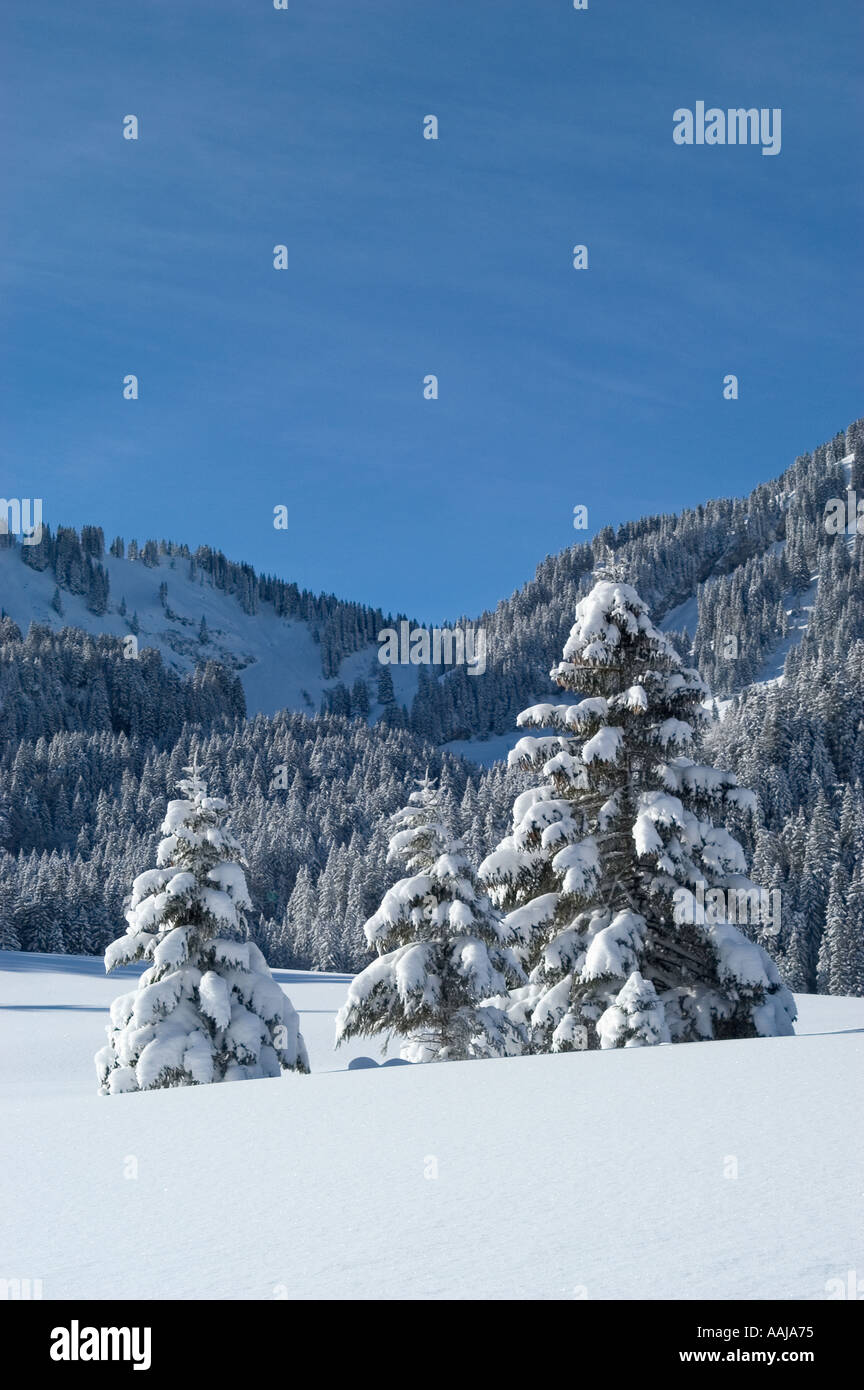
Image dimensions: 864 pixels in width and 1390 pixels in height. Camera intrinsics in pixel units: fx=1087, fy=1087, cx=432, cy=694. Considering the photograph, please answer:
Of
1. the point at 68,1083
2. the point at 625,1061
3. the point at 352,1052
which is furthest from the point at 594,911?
the point at 352,1052

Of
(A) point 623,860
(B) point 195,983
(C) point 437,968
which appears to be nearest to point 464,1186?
(A) point 623,860

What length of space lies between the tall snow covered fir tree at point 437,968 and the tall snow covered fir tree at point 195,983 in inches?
66.4

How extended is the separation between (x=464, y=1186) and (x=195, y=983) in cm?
1346

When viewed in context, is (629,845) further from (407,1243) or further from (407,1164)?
(407,1243)

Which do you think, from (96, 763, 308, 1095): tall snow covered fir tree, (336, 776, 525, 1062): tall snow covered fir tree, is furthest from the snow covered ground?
(336, 776, 525, 1062): tall snow covered fir tree

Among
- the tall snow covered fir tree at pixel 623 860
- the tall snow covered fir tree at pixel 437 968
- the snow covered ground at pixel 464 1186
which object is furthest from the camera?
the tall snow covered fir tree at pixel 437 968

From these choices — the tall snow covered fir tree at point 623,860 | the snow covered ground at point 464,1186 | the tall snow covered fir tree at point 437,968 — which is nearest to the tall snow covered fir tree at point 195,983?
the tall snow covered fir tree at point 437,968

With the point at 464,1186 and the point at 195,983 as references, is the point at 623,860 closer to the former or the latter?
the point at 195,983

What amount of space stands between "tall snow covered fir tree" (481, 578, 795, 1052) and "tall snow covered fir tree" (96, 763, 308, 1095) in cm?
456

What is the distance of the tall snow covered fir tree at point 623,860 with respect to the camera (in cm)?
1788

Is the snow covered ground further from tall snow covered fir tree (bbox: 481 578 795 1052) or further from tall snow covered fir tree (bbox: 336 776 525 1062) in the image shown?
tall snow covered fir tree (bbox: 336 776 525 1062)

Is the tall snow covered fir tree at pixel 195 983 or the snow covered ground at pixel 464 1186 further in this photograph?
the tall snow covered fir tree at pixel 195 983

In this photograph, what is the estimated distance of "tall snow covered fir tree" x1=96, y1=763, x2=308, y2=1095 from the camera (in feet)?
60.5

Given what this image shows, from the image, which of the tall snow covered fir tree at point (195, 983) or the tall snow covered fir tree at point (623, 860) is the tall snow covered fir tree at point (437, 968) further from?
the tall snow covered fir tree at point (195, 983)
